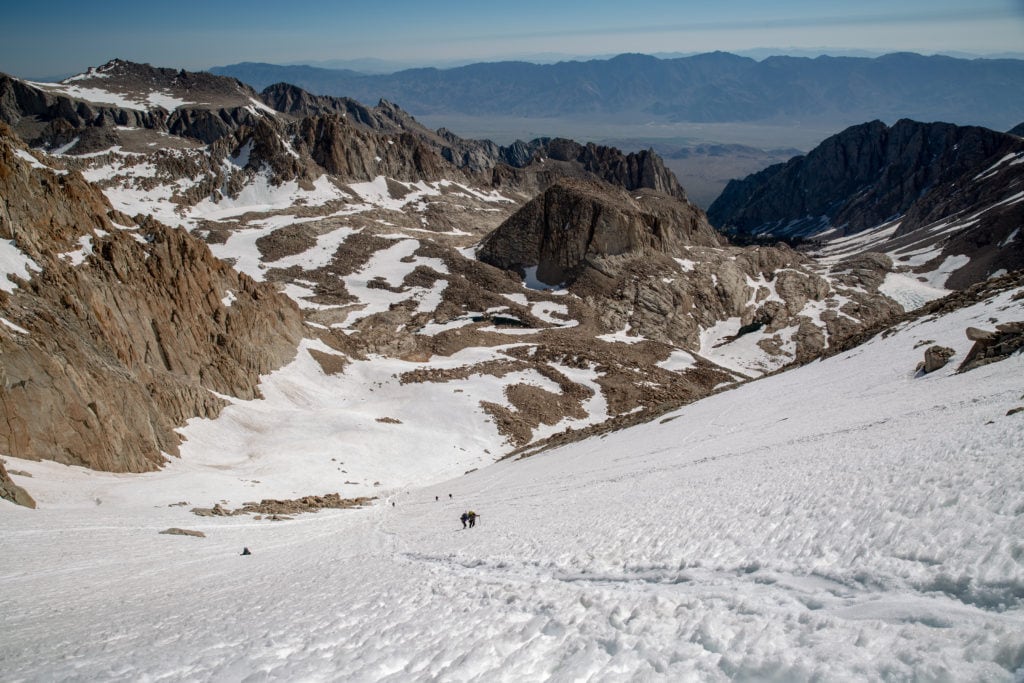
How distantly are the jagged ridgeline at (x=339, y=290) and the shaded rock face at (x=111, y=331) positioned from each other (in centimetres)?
15

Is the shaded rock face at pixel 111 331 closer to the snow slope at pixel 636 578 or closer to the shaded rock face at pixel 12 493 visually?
the shaded rock face at pixel 12 493

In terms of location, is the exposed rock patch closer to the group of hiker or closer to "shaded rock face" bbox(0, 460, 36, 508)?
"shaded rock face" bbox(0, 460, 36, 508)

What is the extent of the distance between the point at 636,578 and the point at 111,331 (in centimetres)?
3922

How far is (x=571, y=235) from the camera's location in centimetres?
9956

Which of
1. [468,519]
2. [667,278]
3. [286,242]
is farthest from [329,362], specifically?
[286,242]

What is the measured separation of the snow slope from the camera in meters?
6.97

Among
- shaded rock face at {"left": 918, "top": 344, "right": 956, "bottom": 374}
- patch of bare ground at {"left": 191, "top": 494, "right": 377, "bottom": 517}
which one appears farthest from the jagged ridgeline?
shaded rock face at {"left": 918, "top": 344, "right": 956, "bottom": 374}

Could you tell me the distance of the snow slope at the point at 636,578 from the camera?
6.97 metres

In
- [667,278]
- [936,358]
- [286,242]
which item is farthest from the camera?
[286,242]

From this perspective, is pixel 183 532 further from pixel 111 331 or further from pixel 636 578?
pixel 111 331

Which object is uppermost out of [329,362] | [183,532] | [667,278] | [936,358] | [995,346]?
[995,346]

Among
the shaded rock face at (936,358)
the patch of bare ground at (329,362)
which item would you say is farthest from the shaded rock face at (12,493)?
the shaded rock face at (936,358)

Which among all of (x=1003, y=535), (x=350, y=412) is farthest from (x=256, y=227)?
(x=1003, y=535)

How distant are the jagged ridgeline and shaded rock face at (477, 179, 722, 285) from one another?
0.37m
